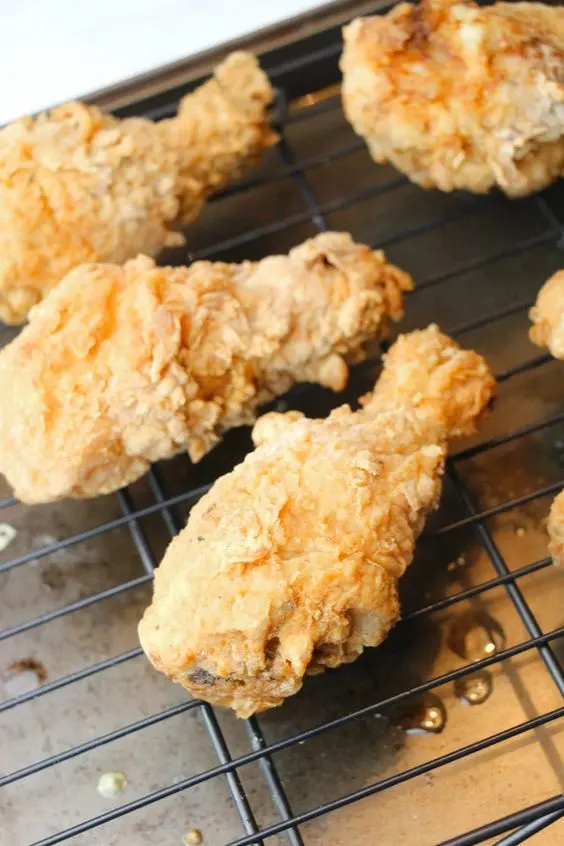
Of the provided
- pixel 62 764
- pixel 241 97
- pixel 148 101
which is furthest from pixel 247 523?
pixel 148 101

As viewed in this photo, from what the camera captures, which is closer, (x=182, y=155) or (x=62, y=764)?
(x=62, y=764)

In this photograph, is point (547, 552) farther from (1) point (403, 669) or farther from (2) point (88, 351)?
(2) point (88, 351)

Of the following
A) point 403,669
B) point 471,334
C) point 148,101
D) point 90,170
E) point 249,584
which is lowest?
point 403,669

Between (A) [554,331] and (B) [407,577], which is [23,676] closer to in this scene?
(B) [407,577]

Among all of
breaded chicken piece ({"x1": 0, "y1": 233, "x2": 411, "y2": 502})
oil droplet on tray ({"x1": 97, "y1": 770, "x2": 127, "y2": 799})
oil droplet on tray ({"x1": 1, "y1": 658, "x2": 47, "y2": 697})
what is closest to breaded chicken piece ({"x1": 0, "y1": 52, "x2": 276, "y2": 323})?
breaded chicken piece ({"x1": 0, "y1": 233, "x2": 411, "y2": 502})

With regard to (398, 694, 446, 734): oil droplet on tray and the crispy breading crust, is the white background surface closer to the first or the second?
the crispy breading crust
